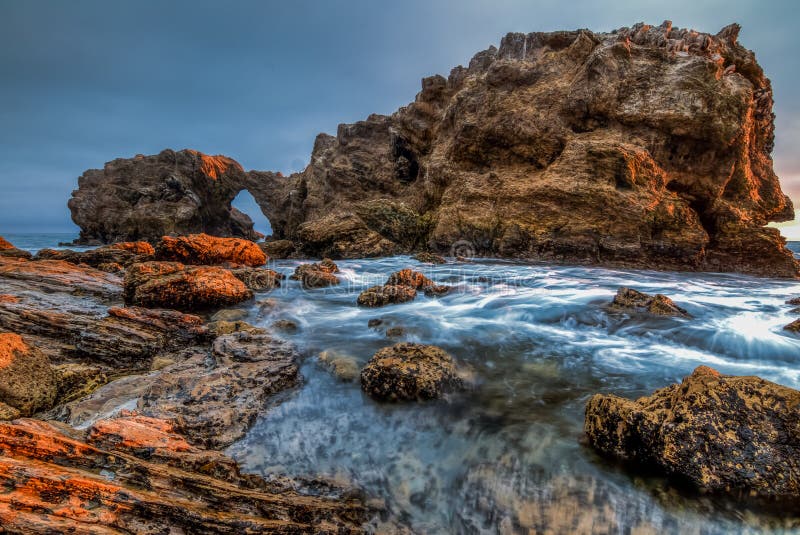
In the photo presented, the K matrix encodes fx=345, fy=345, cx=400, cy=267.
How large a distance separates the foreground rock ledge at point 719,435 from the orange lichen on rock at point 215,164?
5109 centimetres

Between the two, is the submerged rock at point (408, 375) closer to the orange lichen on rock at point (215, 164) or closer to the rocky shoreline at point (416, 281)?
the rocky shoreline at point (416, 281)

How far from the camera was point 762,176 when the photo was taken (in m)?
19.2

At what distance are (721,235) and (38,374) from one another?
70.1ft

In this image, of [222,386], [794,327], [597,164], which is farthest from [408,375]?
[597,164]

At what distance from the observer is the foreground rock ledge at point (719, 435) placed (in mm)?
2121

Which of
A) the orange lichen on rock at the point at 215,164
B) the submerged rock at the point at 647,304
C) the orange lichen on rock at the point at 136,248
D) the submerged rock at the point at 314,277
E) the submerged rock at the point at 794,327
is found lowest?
the submerged rock at the point at 794,327

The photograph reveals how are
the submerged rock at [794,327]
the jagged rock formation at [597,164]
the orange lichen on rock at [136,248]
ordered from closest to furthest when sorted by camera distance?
1. the submerged rock at [794,327]
2. the orange lichen on rock at [136,248]
3. the jagged rock formation at [597,164]

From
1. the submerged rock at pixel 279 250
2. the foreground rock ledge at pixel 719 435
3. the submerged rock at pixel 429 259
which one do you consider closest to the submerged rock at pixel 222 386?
the foreground rock ledge at pixel 719 435

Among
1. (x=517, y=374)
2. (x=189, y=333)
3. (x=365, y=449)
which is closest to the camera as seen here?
(x=365, y=449)

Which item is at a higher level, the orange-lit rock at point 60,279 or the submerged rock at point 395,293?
the orange-lit rock at point 60,279

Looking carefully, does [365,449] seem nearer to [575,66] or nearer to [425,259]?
[425,259]

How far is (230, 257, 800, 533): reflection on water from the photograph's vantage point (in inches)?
89.0

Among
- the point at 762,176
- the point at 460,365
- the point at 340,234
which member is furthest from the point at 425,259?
the point at 762,176

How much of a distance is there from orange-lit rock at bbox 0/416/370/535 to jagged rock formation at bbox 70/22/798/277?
15193 millimetres
